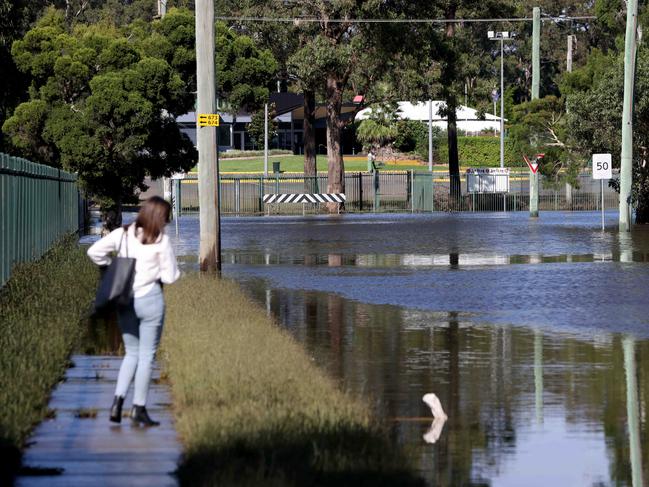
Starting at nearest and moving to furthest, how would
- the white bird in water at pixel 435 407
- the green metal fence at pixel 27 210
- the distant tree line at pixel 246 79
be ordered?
the white bird in water at pixel 435 407 < the green metal fence at pixel 27 210 < the distant tree line at pixel 246 79

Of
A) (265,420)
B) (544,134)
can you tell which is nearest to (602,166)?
(544,134)

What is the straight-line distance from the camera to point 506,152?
3971 inches

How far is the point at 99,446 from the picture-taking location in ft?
30.2

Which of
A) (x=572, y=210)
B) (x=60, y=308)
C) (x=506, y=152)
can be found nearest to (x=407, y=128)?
(x=506, y=152)

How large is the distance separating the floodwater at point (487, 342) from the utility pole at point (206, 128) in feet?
4.53

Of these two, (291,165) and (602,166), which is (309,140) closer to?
(291,165)

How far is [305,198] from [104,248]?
52.2 metres

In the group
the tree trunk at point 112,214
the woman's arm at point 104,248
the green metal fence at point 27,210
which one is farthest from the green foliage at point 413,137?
the woman's arm at point 104,248

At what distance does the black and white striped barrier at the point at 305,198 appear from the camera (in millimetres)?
62531

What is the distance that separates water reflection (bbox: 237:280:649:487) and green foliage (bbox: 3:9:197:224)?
1986 centimetres

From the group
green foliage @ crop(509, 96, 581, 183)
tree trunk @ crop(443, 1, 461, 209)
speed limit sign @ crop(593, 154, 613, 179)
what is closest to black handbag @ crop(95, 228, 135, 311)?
speed limit sign @ crop(593, 154, 613, 179)

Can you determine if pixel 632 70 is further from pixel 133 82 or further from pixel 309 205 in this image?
pixel 309 205

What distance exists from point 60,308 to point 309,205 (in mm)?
51459

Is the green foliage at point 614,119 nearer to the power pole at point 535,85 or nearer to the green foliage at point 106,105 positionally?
the power pole at point 535,85
